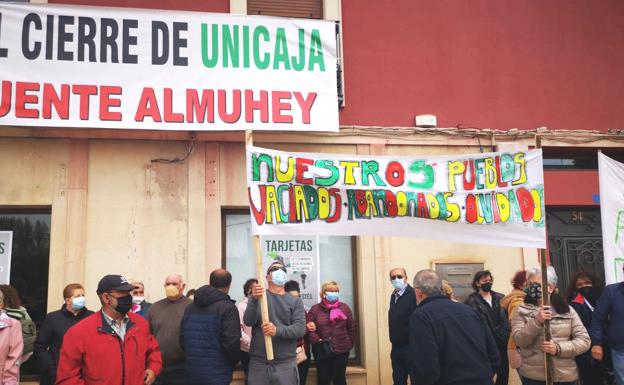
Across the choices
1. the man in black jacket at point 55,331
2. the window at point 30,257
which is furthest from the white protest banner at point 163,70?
the man in black jacket at point 55,331

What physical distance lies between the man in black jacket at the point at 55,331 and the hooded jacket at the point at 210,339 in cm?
144

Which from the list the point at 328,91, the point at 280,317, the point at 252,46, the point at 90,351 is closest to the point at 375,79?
the point at 328,91

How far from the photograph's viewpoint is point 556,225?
970 cm

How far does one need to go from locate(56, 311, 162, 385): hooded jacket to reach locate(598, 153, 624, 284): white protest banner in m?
5.20

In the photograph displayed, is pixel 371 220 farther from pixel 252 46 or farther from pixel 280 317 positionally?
pixel 252 46

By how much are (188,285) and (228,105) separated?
258 cm

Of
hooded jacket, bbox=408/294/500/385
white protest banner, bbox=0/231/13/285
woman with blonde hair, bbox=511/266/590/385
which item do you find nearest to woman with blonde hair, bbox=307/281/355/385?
woman with blonde hair, bbox=511/266/590/385

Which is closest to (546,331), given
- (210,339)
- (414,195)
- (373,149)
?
(414,195)

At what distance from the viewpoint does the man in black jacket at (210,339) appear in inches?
239

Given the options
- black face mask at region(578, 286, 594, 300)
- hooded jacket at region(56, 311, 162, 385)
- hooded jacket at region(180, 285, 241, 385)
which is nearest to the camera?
hooded jacket at region(56, 311, 162, 385)

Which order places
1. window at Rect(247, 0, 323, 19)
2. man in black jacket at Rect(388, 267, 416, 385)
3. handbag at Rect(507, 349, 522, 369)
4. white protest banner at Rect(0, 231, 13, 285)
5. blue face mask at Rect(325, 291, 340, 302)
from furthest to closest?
window at Rect(247, 0, 323, 19) < white protest banner at Rect(0, 231, 13, 285) < blue face mask at Rect(325, 291, 340, 302) < man in black jacket at Rect(388, 267, 416, 385) < handbag at Rect(507, 349, 522, 369)

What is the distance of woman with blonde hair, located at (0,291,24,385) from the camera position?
18.3 feet

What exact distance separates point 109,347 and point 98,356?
0.33 feet

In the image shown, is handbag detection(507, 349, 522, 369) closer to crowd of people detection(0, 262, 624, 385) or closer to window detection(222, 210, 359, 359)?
crowd of people detection(0, 262, 624, 385)
